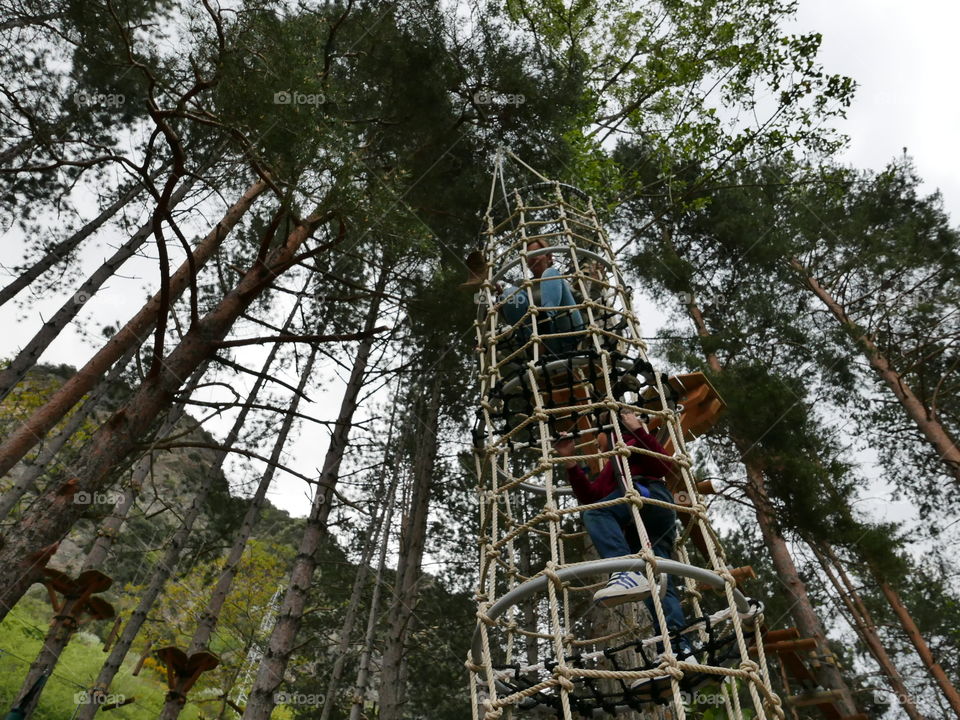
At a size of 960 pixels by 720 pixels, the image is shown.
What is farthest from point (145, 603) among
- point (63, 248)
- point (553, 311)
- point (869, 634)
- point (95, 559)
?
point (869, 634)

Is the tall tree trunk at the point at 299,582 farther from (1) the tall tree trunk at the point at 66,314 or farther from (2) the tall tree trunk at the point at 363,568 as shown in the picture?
(1) the tall tree trunk at the point at 66,314

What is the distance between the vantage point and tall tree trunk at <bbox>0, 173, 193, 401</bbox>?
5473mm

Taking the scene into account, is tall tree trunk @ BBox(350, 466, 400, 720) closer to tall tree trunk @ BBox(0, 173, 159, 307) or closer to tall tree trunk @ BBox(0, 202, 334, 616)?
tall tree trunk @ BBox(0, 202, 334, 616)

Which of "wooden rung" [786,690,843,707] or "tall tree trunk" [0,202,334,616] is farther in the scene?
"wooden rung" [786,690,843,707]

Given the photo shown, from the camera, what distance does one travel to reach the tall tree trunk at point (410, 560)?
6344 millimetres

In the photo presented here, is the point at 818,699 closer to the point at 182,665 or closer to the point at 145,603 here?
the point at 182,665

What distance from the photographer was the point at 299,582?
4.70 metres

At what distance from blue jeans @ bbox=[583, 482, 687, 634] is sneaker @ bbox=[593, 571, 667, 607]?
300mm

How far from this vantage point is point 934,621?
29.1 feet

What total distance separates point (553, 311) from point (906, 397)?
5795 millimetres

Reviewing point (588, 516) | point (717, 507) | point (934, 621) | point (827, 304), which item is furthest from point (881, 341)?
point (588, 516)

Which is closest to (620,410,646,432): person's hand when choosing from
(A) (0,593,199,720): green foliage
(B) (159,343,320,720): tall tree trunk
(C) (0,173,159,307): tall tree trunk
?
(B) (159,343,320,720): tall tree trunk

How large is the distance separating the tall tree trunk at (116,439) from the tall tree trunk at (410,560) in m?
3.56

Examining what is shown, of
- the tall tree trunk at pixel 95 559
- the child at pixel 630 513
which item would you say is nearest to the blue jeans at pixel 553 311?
the child at pixel 630 513
